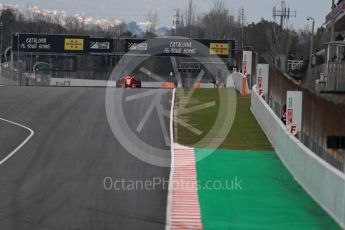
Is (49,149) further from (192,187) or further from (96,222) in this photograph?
(96,222)

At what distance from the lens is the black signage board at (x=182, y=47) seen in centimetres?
6875

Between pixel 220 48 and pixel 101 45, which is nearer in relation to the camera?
pixel 220 48

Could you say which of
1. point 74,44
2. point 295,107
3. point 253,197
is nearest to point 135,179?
point 253,197

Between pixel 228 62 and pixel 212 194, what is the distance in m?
56.1

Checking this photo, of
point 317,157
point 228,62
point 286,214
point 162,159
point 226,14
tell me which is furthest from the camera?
point 226,14

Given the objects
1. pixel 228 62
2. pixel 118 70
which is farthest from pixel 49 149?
pixel 118 70

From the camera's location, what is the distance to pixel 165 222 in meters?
13.4

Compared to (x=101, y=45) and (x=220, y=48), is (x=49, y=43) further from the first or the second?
(x=220, y=48)

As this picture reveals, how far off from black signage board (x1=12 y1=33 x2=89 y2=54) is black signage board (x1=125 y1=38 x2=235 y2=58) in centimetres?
479

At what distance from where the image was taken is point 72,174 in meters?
18.7

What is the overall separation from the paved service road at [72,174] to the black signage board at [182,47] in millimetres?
35926

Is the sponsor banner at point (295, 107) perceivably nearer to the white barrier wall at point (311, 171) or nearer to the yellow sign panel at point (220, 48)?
the white barrier wall at point (311, 171)

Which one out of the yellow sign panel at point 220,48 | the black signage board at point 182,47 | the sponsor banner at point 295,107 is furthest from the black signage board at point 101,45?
the sponsor banner at point 295,107

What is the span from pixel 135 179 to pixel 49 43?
53238 millimetres
